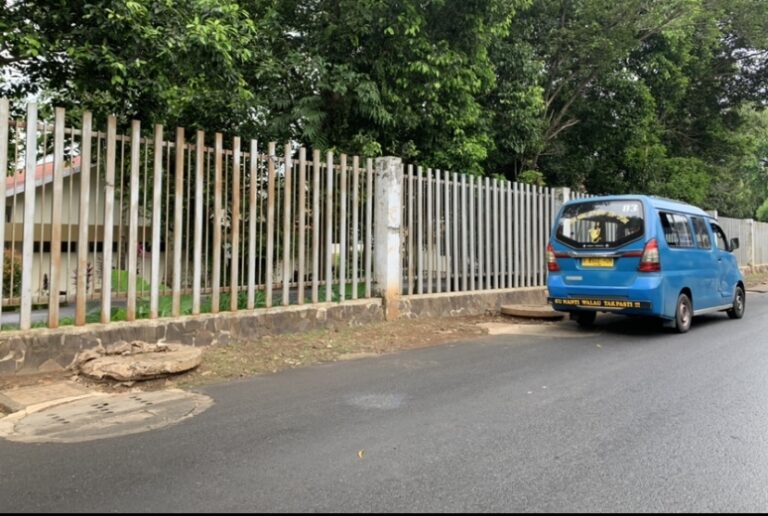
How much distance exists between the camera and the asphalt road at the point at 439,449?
9.98 ft

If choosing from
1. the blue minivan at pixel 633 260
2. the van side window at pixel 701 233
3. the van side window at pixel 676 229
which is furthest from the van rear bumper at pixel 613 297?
the van side window at pixel 701 233

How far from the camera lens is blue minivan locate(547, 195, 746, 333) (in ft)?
25.3

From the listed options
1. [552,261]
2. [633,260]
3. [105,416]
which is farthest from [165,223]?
[633,260]

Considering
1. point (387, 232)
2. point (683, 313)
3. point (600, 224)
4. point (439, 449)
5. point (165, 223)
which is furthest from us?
point (387, 232)

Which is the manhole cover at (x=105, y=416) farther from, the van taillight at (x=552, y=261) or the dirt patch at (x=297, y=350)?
the van taillight at (x=552, y=261)

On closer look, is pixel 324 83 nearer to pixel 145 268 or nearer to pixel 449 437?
pixel 145 268

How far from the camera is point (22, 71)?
7746 millimetres

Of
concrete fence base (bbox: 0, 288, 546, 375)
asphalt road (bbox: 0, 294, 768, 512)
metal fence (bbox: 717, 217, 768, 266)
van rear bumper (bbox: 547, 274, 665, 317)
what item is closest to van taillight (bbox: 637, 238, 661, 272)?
van rear bumper (bbox: 547, 274, 665, 317)

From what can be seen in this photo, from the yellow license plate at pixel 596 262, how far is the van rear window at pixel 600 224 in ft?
0.58

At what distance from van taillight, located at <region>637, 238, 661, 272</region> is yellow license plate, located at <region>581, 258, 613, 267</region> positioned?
46cm

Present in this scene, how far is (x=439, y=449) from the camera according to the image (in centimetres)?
373

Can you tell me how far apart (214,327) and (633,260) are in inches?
223

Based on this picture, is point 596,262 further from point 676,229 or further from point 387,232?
point 387,232

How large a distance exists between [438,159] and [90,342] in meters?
7.08
